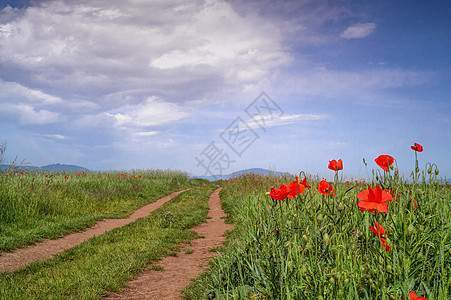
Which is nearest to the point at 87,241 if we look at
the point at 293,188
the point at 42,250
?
the point at 42,250

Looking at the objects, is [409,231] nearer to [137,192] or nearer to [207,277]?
[207,277]

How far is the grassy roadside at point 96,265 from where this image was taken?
4.57 metres

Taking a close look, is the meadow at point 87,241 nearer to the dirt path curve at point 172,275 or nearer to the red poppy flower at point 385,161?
the dirt path curve at point 172,275

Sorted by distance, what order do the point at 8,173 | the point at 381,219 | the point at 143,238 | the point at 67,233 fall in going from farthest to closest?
the point at 8,173 → the point at 67,233 → the point at 143,238 → the point at 381,219

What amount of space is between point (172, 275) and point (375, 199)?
4.36 m

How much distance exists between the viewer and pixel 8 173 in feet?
34.7

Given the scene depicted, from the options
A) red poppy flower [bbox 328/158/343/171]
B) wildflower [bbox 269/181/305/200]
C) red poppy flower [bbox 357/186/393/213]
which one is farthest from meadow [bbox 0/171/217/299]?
red poppy flower [bbox 357/186/393/213]

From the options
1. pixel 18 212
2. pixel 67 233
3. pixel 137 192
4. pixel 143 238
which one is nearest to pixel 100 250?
pixel 143 238

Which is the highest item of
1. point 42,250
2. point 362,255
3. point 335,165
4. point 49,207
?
point 335,165

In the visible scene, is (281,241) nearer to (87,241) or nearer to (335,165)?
(335,165)

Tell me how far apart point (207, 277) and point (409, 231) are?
3399mm

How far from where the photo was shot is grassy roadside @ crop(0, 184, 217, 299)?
15.0ft

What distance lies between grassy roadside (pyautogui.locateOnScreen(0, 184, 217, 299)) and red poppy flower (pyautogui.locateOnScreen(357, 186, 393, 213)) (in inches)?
159

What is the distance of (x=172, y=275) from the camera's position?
17.6ft
